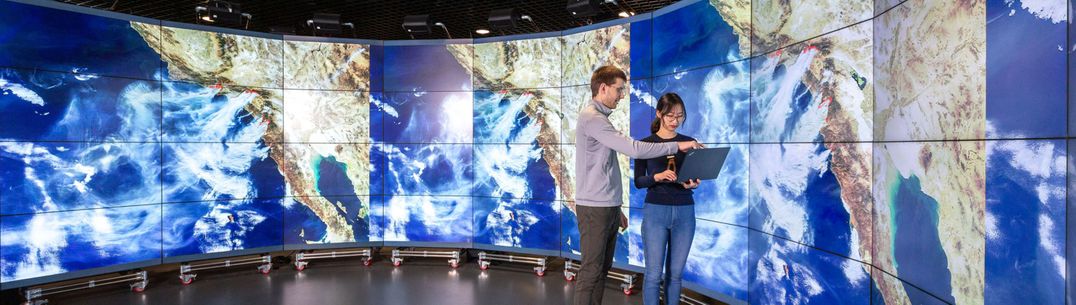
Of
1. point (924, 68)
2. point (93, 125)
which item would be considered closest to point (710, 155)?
point (924, 68)

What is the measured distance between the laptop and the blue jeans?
0.19 m

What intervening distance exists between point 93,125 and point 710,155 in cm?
501

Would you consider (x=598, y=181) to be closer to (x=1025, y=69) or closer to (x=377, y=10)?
(x=1025, y=69)

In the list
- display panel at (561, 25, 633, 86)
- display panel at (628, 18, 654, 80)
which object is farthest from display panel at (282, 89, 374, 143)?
display panel at (628, 18, 654, 80)

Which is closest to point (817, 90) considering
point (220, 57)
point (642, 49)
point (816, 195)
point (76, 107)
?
A: point (816, 195)

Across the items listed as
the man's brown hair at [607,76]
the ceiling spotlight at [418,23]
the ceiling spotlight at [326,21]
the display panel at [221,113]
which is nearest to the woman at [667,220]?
the man's brown hair at [607,76]

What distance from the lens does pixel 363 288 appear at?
16.7 feet

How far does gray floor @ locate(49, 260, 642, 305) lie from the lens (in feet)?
15.5

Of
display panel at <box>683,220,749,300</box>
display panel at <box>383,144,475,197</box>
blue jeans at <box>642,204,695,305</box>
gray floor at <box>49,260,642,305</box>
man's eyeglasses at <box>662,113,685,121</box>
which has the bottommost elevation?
gray floor at <box>49,260,642,305</box>

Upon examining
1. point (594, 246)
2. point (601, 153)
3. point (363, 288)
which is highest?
point (601, 153)

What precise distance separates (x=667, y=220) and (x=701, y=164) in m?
0.34

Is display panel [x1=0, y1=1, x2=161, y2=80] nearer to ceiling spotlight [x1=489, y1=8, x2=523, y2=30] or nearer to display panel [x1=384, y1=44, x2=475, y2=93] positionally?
display panel [x1=384, y1=44, x2=475, y2=93]

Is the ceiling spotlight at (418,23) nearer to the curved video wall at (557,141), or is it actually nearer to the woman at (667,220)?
the curved video wall at (557,141)

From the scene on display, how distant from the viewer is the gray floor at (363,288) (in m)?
4.71
